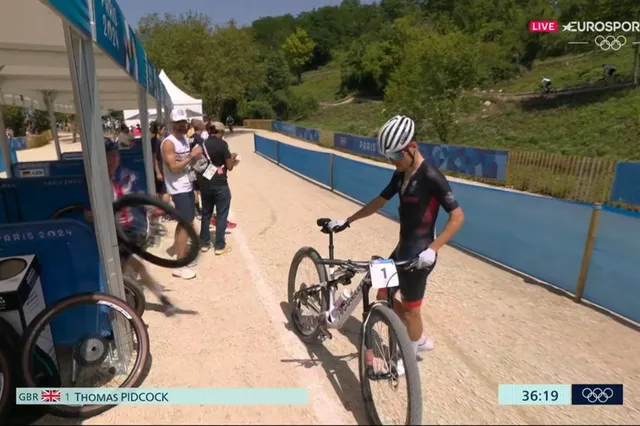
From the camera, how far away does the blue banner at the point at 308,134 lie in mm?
32625

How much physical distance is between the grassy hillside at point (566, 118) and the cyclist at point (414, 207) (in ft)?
63.6

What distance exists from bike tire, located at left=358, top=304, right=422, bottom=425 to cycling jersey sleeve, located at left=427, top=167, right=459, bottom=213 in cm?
83

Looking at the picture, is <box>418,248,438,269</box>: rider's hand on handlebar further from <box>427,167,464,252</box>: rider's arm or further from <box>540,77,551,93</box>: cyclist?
<box>540,77,551,93</box>: cyclist

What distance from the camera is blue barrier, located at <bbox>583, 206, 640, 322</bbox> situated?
3.96m

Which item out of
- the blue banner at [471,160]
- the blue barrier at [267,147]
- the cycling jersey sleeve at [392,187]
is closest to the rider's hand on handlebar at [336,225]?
the cycling jersey sleeve at [392,187]

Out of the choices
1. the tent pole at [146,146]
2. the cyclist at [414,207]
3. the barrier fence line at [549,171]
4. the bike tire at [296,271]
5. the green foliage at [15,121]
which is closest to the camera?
the cyclist at [414,207]

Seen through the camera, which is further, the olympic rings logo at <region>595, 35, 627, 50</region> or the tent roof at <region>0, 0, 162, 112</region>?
the olympic rings logo at <region>595, 35, 627, 50</region>

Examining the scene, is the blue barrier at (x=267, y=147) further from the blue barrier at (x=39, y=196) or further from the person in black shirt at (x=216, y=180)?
the blue barrier at (x=39, y=196)

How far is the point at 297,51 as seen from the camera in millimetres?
105250

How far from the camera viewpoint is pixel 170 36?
3888cm

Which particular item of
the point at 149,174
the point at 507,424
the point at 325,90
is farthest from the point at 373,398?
the point at 325,90

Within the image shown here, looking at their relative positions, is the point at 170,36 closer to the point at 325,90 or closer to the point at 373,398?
the point at 373,398

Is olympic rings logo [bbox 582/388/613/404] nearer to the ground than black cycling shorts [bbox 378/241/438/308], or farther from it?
nearer to the ground

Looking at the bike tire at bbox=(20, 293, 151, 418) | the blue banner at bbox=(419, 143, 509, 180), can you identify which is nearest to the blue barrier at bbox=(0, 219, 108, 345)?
the bike tire at bbox=(20, 293, 151, 418)
